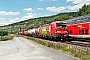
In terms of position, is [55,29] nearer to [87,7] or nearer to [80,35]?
[80,35]

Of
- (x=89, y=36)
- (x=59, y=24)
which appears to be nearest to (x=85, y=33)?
(x=89, y=36)

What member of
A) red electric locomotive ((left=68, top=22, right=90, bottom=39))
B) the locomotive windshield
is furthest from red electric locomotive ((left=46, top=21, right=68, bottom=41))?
red electric locomotive ((left=68, top=22, right=90, bottom=39))

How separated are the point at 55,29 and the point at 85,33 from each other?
8605mm

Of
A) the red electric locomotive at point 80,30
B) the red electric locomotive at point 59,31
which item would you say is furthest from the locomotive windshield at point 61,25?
the red electric locomotive at point 80,30

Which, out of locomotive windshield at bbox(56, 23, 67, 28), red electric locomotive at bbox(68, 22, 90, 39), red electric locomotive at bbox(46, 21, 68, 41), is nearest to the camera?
red electric locomotive at bbox(68, 22, 90, 39)

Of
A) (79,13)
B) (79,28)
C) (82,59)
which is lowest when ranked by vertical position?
(82,59)

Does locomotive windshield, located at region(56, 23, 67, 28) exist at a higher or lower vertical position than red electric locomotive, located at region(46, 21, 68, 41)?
higher

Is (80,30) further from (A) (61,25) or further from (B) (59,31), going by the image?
(A) (61,25)

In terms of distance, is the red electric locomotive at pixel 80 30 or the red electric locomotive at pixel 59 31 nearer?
the red electric locomotive at pixel 80 30

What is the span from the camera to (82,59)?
16500 mm

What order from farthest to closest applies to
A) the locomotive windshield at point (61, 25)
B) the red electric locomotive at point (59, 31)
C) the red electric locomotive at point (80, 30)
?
the locomotive windshield at point (61, 25) → the red electric locomotive at point (59, 31) → the red electric locomotive at point (80, 30)

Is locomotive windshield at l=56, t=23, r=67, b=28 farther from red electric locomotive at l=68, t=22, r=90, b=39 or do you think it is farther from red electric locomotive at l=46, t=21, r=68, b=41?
red electric locomotive at l=68, t=22, r=90, b=39

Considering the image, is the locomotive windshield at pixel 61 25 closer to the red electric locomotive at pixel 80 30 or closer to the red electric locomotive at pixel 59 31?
the red electric locomotive at pixel 59 31

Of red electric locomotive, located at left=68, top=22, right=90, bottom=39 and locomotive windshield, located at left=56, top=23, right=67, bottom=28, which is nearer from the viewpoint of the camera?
red electric locomotive, located at left=68, top=22, right=90, bottom=39
